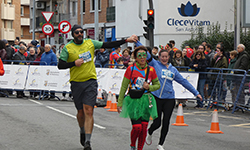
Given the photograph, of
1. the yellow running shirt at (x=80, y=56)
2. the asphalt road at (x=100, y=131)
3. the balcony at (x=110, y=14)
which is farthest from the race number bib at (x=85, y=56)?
the balcony at (x=110, y=14)

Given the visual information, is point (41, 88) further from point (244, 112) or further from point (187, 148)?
point (187, 148)

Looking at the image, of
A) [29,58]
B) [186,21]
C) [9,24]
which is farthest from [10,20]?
[29,58]

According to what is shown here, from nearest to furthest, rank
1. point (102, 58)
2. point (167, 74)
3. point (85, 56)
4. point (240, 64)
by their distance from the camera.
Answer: point (85, 56), point (167, 74), point (240, 64), point (102, 58)

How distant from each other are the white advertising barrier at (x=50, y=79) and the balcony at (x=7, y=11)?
55699 mm

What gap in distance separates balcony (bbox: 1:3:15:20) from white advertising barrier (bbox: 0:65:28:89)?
2169 inches

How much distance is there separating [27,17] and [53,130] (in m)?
80.6

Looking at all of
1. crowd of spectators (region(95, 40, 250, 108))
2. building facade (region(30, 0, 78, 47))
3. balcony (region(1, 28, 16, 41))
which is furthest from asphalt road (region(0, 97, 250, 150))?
balcony (region(1, 28, 16, 41))

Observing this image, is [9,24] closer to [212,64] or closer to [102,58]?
[102,58]

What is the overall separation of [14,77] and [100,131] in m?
9.06

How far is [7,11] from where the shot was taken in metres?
72.6

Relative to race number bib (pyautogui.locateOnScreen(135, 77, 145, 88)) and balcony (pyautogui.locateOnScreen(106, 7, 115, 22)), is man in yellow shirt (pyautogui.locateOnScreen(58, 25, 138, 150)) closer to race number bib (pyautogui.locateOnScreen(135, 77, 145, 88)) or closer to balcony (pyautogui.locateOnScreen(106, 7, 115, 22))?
race number bib (pyautogui.locateOnScreen(135, 77, 145, 88))

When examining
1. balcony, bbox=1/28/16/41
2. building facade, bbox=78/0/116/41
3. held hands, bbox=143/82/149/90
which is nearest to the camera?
held hands, bbox=143/82/149/90

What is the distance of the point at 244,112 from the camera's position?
50.6 feet

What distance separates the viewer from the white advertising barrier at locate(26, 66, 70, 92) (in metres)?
18.5
